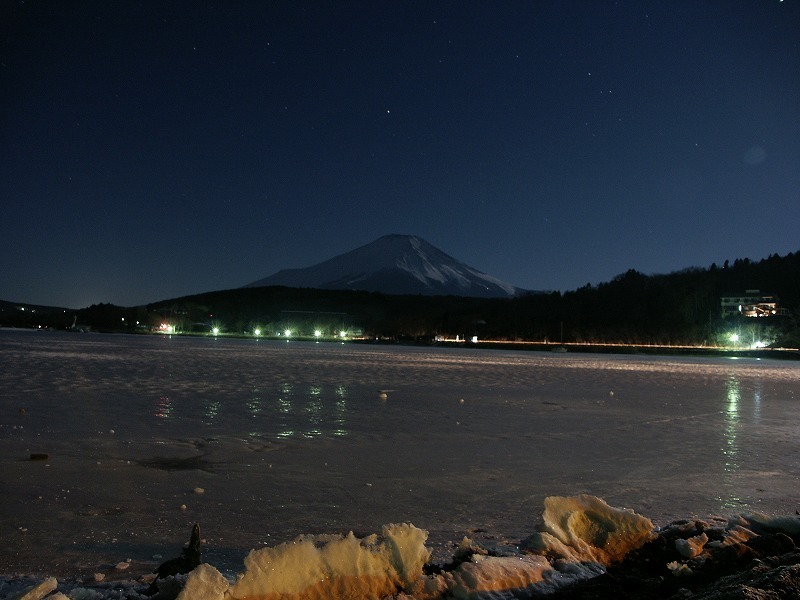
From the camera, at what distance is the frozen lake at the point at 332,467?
4.23 m

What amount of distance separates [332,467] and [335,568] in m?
3.30

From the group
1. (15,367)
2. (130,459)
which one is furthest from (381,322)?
(130,459)

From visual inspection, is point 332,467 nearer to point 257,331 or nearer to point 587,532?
point 587,532

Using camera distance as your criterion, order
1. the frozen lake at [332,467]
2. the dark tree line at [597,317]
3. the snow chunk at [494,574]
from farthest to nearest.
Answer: the dark tree line at [597,317] < the frozen lake at [332,467] < the snow chunk at [494,574]

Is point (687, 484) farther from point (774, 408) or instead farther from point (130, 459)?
point (774, 408)

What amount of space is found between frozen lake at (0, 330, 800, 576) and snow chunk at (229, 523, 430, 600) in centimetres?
67

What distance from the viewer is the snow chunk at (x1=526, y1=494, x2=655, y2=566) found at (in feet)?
11.7

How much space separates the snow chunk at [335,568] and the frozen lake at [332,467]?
2.19ft

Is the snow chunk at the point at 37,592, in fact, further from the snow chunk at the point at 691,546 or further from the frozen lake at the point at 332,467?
the snow chunk at the point at 691,546

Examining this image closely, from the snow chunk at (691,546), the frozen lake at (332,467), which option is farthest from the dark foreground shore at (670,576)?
the frozen lake at (332,467)

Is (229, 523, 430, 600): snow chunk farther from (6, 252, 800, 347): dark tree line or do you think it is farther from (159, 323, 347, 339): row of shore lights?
(159, 323, 347, 339): row of shore lights

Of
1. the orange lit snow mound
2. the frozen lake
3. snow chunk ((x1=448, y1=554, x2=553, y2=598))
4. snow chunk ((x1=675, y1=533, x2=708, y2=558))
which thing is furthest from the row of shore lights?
snow chunk ((x1=448, y1=554, x2=553, y2=598))

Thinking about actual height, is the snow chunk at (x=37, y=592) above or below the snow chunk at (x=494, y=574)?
above

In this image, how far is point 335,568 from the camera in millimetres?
2982
